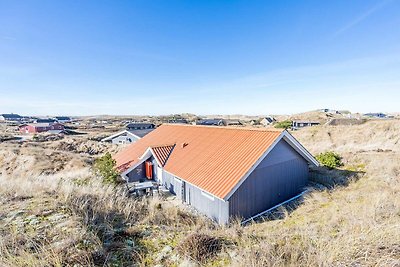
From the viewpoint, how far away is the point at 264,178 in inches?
506

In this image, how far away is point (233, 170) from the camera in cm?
1223

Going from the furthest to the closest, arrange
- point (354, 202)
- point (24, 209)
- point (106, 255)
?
1. point (354, 202)
2. point (24, 209)
3. point (106, 255)

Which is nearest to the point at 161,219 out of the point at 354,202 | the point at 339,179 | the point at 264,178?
the point at 264,178

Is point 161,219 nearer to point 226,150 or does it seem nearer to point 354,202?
point 226,150

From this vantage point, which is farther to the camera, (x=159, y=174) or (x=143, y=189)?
(x=159, y=174)

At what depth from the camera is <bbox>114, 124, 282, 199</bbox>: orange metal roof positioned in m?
→ 12.1

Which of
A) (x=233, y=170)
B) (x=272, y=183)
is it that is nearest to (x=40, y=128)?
(x=233, y=170)

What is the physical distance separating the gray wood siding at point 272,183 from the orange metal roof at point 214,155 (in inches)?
27.0

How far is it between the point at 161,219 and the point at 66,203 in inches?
108

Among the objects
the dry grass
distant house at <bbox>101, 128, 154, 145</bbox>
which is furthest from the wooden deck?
distant house at <bbox>101, 128, 154, 145</bbox>

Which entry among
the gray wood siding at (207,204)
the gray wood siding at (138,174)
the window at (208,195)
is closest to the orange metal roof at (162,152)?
the gray wood siding at (138,174)

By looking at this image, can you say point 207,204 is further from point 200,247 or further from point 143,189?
point 200,247

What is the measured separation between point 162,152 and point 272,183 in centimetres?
954

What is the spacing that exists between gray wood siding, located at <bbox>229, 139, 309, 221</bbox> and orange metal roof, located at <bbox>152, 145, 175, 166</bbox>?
8187 mm
